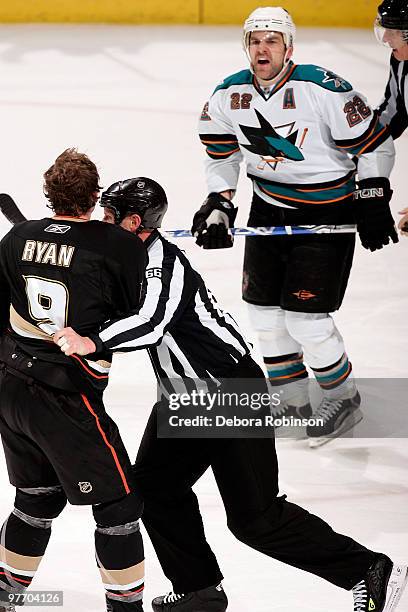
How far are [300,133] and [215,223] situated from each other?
396 mm

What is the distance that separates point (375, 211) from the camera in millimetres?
3672

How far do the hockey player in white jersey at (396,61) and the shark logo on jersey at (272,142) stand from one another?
413 millimetres

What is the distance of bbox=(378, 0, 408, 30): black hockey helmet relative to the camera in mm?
3832

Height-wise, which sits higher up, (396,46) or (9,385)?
(396,46)

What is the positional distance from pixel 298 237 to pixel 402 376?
809 millimetres

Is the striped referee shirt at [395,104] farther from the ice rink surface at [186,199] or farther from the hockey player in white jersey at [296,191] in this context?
the ice rink surface at [186,199]

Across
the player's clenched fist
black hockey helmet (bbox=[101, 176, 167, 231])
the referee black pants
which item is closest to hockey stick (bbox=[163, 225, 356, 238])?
black hockey helmet (bbox=[101, 176, 167, 231])

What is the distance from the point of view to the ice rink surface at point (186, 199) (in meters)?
3.08

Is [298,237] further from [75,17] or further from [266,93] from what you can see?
[75,17]

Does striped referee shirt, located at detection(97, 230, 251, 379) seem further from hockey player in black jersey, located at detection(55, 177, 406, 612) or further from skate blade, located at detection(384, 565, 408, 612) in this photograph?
skate blade, located at detection(384, 565, 408, 612)

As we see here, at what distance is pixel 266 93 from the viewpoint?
3688 millimetres

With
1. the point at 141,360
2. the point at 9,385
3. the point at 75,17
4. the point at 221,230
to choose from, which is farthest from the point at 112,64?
the point at 9,385

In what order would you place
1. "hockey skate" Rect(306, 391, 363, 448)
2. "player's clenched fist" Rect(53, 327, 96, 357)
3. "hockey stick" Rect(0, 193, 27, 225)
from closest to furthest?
"player's clenched fist" Rect(53, 327, 96, 357)
"hockey stick" Rect(0, 193, 27, 225)
"hockey skate" Rect(306, 391, 363, 448)

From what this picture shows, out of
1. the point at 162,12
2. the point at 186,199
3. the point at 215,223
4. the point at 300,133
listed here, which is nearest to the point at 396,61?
the point at 300,133
